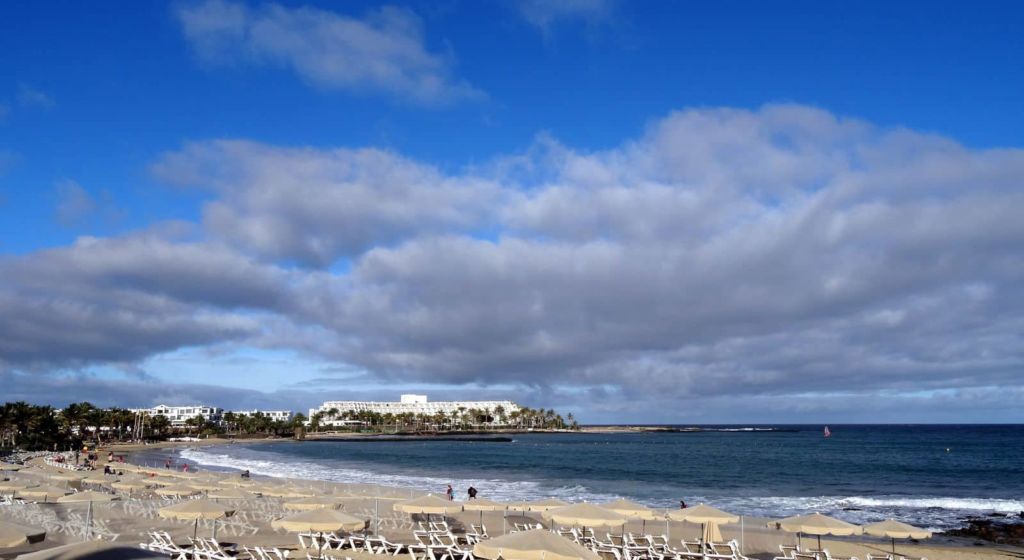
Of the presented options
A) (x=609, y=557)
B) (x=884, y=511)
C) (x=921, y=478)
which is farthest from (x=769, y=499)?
(x=609, y=557)

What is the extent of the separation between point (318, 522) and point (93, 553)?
9898mm

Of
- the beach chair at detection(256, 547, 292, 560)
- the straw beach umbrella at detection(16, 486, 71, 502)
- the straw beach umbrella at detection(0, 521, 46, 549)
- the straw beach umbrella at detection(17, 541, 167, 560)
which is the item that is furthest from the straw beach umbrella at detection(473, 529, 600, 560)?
the straw beach umbrella at detection(16, 486, 71, 502)

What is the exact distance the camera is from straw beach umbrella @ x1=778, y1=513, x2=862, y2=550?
15023 millimetres

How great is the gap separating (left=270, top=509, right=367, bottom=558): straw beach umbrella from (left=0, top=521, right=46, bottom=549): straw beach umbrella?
4.36 metres

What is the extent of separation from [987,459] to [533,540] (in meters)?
74.3

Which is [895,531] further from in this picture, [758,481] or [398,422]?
[398,422]

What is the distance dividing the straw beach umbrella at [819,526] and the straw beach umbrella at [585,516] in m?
3.70

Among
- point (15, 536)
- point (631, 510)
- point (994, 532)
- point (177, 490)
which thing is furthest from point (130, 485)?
point (994, 532)

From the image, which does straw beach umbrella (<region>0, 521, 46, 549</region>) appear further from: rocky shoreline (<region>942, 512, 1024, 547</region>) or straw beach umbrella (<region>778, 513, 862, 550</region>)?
rocky shoreline (<region>942, 512, 1024, 547</region>)

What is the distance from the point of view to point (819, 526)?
15.2 m

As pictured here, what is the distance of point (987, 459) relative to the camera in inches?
2680

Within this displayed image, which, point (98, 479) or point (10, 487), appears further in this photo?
point (98, 479)

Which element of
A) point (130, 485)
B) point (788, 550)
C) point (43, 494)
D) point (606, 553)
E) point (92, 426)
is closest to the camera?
point (606, 553)

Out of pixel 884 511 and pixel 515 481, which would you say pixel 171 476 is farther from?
pixel 884 511
